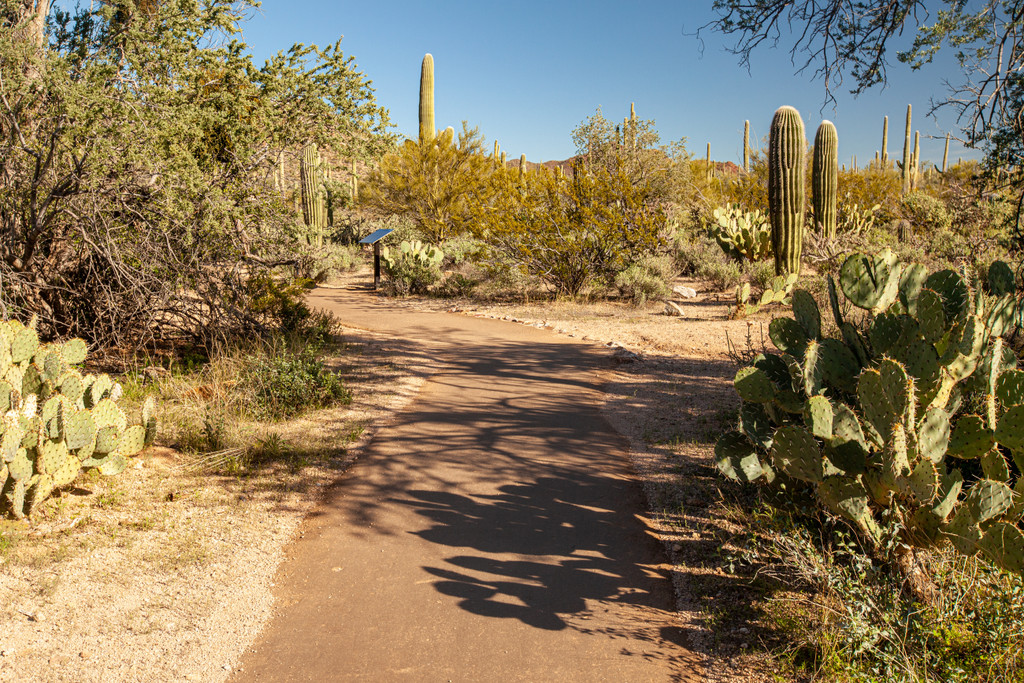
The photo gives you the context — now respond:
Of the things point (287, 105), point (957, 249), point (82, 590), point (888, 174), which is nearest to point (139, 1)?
point (287, 105)

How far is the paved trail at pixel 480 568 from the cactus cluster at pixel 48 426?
153cm

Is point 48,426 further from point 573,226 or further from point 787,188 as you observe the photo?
point 787,188

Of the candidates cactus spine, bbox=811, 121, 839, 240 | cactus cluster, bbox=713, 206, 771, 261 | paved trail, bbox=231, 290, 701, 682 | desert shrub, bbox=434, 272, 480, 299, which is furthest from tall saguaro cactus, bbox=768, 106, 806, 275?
paved trail, bbox=231, 290, 701, 682

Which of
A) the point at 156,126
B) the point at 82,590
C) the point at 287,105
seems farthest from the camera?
the point at 287,105

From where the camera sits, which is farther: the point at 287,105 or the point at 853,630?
the point at 287,105

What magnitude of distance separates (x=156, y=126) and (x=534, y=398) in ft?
16.5

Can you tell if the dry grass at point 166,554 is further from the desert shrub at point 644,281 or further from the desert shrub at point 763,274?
the desert shrub at point 763,274

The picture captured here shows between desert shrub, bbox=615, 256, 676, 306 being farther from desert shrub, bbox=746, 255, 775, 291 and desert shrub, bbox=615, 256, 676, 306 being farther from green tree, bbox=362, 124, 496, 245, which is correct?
green tree, bbox=362, 124, 496, 245

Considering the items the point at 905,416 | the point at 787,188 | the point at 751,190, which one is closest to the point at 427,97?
the point at 751,190

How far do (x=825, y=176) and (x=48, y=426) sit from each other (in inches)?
762

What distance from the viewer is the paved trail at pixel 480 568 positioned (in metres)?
3.29

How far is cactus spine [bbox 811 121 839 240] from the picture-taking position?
61.9 ft

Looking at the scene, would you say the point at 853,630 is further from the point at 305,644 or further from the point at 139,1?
the point at 139,1

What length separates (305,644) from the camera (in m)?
3.46
